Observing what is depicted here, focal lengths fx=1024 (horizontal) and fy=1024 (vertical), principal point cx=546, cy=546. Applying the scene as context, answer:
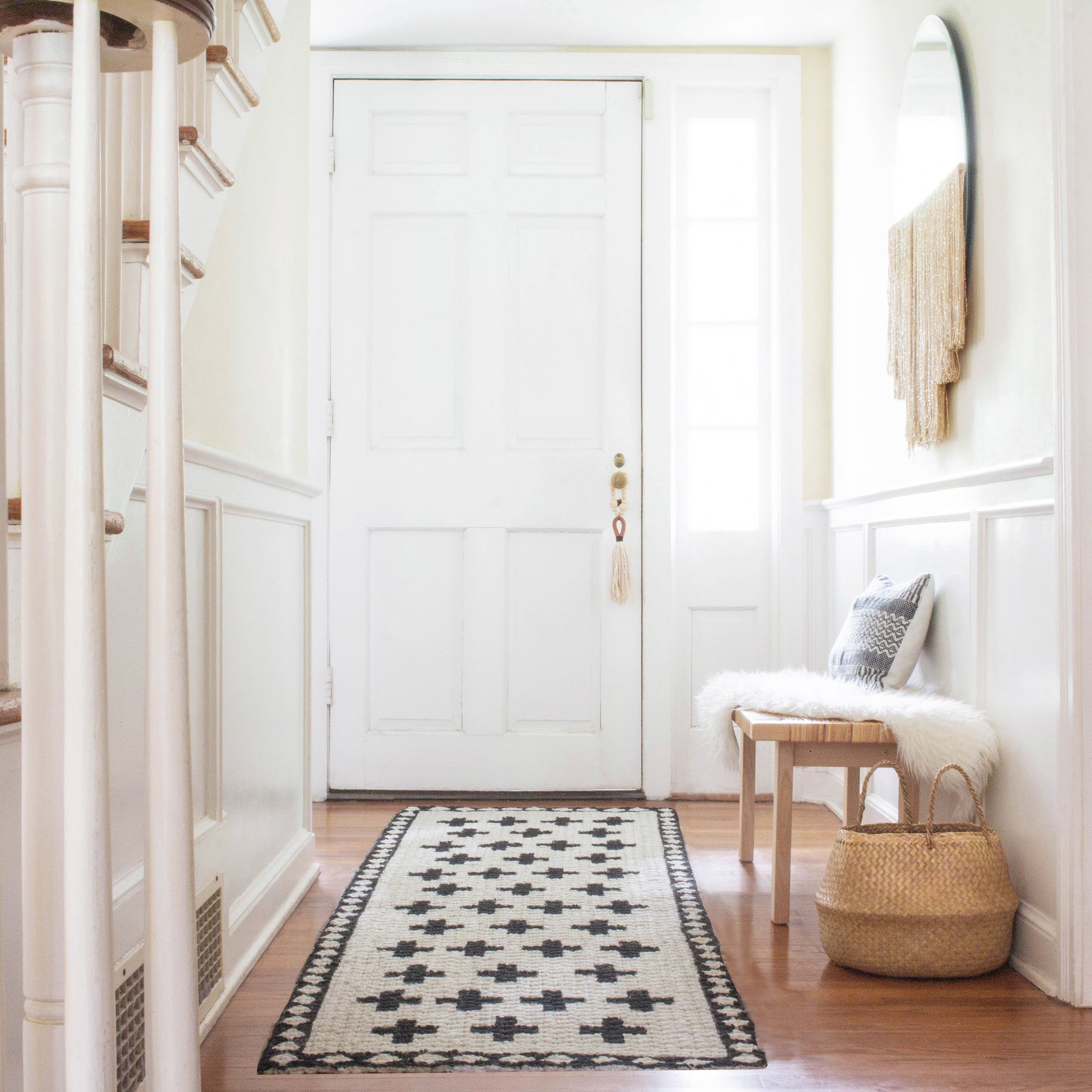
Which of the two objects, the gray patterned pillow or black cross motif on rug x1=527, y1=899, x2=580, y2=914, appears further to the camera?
the gray patterned pillow

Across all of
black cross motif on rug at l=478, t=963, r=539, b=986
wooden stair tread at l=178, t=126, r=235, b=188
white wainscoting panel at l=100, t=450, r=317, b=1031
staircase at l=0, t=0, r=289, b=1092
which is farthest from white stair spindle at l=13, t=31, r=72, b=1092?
black cross motif on rug at l=478, t=963, r=539, b=986

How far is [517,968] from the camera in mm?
1831

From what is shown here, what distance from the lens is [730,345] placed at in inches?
129

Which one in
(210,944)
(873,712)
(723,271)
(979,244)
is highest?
(723,271)

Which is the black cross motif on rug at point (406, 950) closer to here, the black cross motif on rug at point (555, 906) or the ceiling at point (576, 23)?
the black cross motif on rug at point (555, 906)

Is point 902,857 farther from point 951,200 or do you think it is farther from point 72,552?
point 72,552

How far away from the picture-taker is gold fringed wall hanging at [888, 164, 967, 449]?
217cm

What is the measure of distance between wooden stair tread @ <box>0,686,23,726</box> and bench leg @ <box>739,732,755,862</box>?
182 cm

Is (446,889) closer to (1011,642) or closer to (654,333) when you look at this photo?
(1011,642)

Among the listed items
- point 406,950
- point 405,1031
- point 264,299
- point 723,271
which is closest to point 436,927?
point 406,950

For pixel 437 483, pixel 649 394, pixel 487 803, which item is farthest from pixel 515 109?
pixel 487 803

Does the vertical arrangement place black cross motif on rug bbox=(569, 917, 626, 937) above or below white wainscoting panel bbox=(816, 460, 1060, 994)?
below

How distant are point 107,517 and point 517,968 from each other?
1177 millimetres

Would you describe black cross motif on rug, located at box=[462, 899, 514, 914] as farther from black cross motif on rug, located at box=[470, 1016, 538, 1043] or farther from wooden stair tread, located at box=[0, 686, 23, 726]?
wooden stair tread, located at box=[0, 686, 23, 726]
